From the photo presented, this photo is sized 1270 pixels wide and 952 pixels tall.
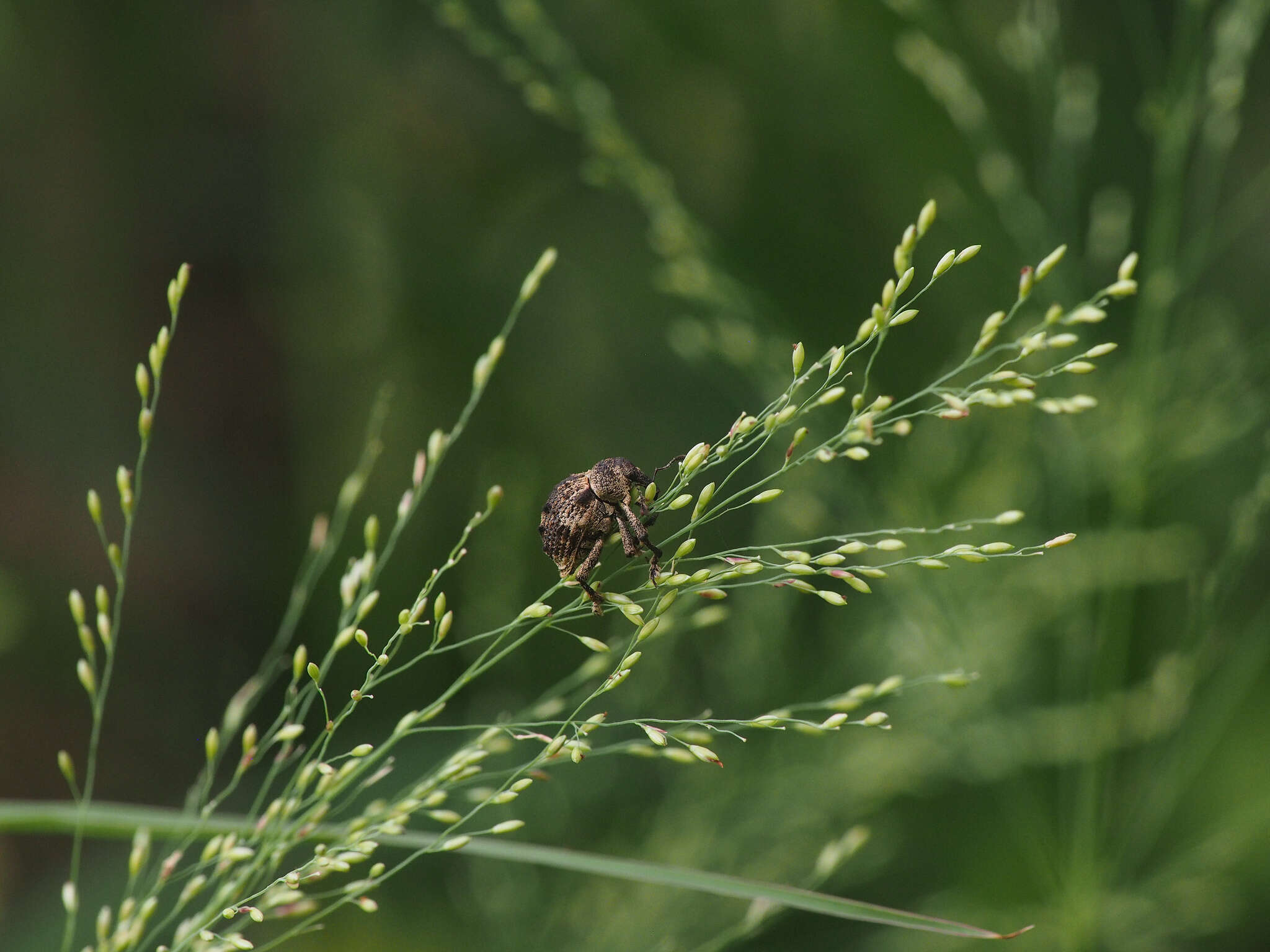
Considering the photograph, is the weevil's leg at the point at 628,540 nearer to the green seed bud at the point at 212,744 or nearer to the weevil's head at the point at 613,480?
the weevil's head at the point at 613,480

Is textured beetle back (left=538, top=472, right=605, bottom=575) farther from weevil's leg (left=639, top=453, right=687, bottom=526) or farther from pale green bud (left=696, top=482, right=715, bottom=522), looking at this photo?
pale green bud (left=696, top=482, right=715, bottom=522)

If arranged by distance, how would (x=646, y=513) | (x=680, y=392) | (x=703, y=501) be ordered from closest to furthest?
(x=703, y=501) → (x=646, y=513) → (x=680, y=392)

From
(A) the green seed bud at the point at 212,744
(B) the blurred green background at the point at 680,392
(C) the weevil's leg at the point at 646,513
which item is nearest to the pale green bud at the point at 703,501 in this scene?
(C) the weevil's leg at the point at 646,513

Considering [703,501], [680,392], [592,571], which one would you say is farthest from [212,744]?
[680,392]

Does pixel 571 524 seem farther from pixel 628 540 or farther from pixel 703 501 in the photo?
pixel 703 501

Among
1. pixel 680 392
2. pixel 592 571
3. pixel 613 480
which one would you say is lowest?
pixel 592 571

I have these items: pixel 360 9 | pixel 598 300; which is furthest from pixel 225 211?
pixel 598 300

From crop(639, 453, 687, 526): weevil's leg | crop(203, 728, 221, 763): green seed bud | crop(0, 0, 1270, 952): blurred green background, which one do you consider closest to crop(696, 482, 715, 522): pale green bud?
crop(639, 453, 687, 526): weevil's leg

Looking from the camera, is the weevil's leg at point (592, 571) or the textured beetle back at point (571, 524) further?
the textured beetle back at point (571, 524)
